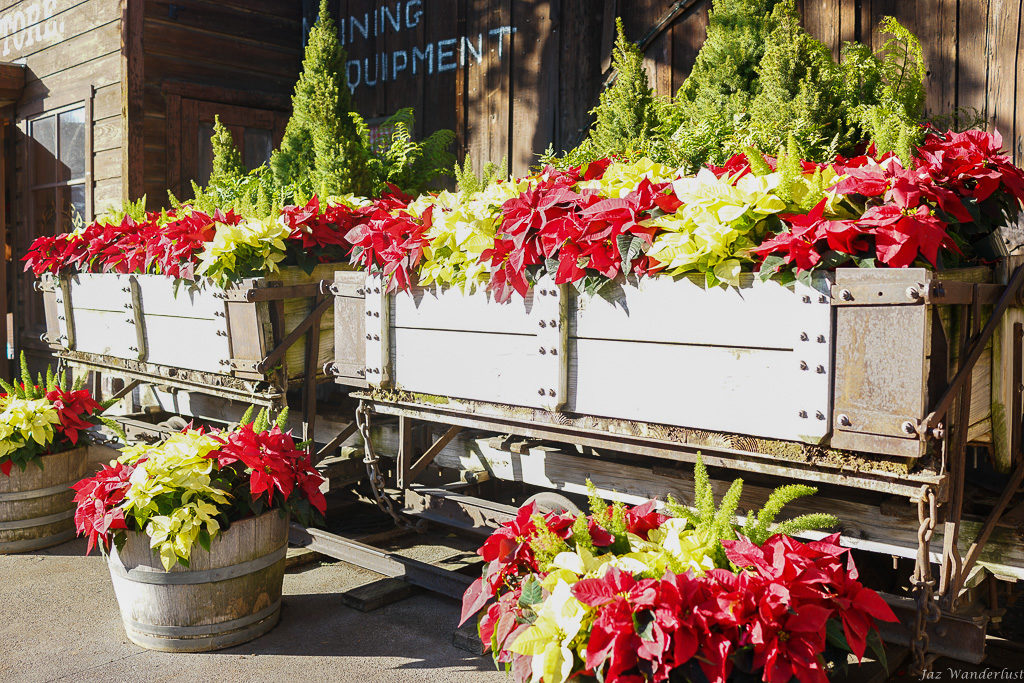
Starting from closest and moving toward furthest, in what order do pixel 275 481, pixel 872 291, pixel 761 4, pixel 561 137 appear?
pixel 872 291, pixel 275 481, pixel 761 4, pixel 561 137

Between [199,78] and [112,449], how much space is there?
3401mm

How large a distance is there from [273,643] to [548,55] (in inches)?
180

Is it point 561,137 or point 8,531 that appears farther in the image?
point 561,137

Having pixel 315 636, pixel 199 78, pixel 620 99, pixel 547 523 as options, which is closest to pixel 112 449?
pixel 199 78

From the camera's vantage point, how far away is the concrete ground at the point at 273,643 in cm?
322

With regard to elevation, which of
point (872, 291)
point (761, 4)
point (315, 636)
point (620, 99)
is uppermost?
point (761, 4)

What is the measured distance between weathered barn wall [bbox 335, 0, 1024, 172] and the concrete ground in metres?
3.53

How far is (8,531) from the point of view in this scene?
15.4 ft

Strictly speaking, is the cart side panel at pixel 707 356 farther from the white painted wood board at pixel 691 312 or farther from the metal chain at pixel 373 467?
the metal chain at pixel 373 467

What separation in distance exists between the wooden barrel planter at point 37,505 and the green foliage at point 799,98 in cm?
406

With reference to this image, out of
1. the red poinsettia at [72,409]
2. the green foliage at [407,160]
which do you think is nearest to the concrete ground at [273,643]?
the red poinsettia at [72,409]

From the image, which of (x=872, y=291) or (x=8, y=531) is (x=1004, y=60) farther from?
(x=8, y=531)

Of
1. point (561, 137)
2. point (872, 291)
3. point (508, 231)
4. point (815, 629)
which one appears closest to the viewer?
point (815, 629)

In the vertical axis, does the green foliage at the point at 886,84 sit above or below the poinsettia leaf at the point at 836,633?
above
